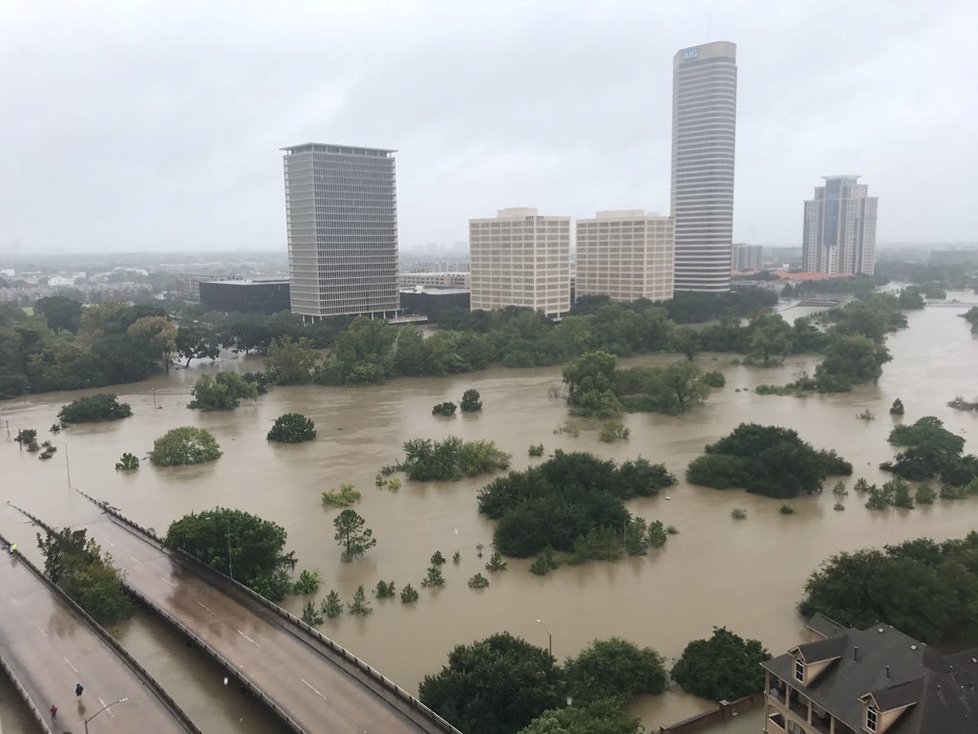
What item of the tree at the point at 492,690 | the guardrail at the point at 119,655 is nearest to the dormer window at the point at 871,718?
the tree at the point at 492,690

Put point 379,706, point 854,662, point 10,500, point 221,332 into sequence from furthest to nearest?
point 221,332, point 10,500, point 379,706, point 854,662

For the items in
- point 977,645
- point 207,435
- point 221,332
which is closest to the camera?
point 977,645

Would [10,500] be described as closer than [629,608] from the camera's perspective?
No

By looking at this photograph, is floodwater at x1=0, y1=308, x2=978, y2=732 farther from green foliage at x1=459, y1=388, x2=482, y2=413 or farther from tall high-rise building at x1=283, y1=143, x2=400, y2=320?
tall high-rise building at x1=283, y1=143, x2=400, y2=320

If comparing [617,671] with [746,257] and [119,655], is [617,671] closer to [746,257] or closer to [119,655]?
[119,655]

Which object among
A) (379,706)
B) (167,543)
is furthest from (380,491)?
(379,706)

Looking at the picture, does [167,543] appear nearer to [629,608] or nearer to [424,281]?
[629,608]
